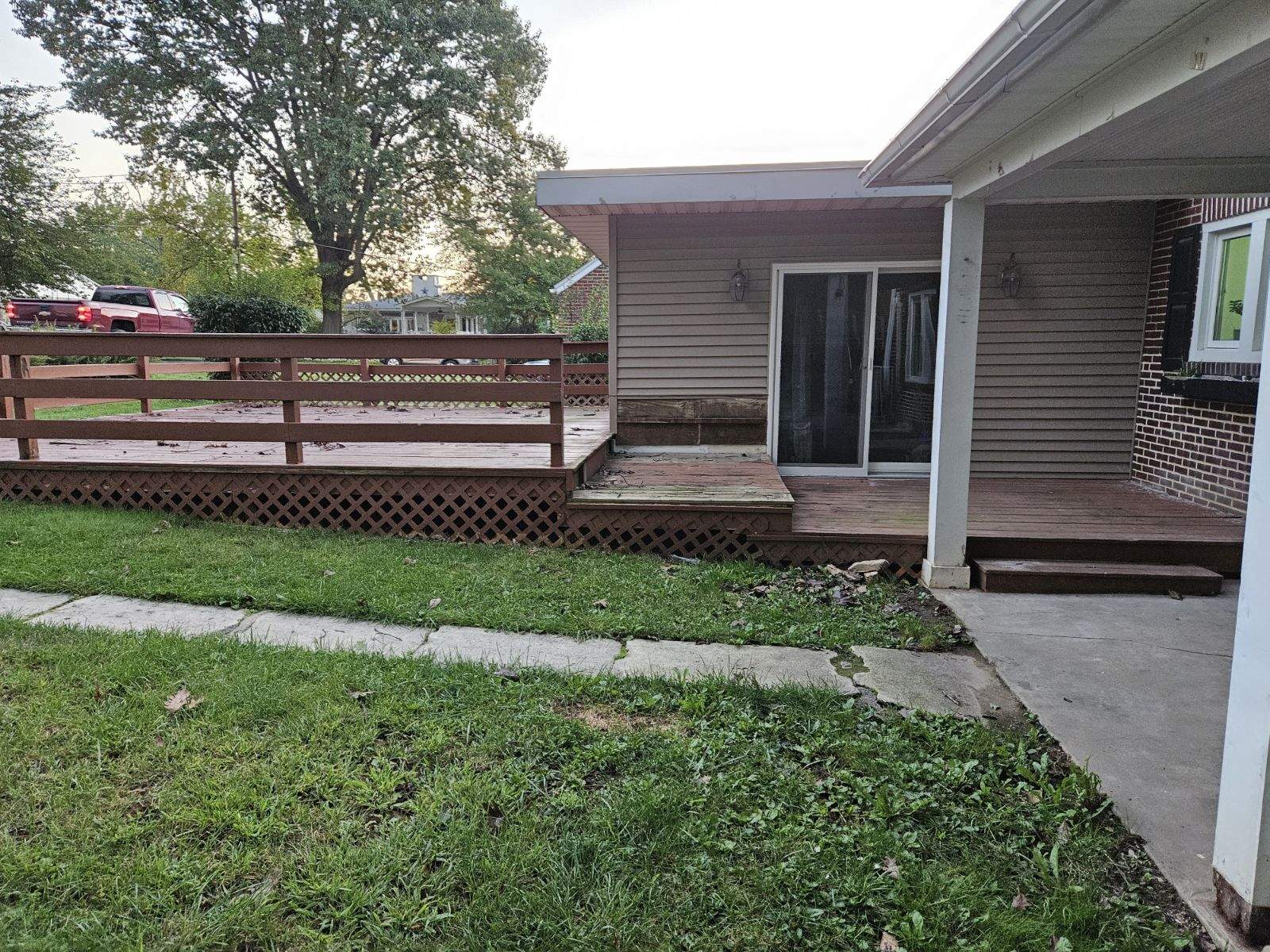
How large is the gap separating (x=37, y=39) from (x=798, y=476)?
2516 cm

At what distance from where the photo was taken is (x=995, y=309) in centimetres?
680

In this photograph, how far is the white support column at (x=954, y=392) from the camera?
4445 mm

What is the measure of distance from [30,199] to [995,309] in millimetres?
27309

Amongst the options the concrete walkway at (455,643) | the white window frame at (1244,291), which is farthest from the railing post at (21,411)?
the white window frame at (1244,291)

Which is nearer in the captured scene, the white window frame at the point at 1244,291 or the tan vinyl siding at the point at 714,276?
the white window frame at the point at 1244,291

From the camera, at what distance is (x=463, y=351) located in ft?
Result: 18.6

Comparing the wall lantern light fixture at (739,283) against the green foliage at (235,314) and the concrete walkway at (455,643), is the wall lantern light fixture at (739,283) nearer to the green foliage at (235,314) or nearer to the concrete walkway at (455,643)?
the concrete walkway at (455,643)

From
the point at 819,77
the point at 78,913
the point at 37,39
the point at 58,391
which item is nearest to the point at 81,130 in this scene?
the point at 37,39

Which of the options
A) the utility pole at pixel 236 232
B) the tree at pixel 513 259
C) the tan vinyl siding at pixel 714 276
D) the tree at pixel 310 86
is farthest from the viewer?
the tree at pixel 513 259

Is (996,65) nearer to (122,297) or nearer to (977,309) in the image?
(977,309)

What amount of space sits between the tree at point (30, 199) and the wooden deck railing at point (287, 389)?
20.6m

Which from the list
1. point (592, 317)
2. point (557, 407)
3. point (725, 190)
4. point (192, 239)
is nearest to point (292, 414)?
point (557, 407)

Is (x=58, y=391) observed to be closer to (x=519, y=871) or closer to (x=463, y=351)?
(x=463, y=351)

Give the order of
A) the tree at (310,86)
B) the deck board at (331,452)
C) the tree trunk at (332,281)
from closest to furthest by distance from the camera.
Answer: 1. the deck board at (331,452)
2. the tree at (310,86)
3. the tree trunk at (332,281)
